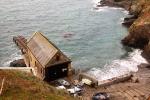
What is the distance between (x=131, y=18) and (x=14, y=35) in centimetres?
3790

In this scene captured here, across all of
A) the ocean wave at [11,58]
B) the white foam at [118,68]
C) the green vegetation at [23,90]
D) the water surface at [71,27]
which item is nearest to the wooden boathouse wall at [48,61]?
the white foam at [118,68]

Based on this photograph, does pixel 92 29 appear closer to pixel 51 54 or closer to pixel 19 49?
pixel 19 49

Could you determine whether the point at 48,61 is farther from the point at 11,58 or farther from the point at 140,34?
the point at 140,34

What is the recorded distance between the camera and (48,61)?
64.7 metres

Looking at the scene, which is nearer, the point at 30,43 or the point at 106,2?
the point at 30,43

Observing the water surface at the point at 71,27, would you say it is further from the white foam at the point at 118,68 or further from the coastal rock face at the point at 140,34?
the coastal rock face at the point at 140,34

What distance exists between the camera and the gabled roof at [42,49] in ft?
213

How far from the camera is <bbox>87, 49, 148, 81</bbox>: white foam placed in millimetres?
74269

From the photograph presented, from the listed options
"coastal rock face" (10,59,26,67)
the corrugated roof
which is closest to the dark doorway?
the corrugated roof

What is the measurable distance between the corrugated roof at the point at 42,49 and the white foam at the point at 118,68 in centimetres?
1293

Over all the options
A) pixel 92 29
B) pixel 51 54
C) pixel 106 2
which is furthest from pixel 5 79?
pixel 106 2

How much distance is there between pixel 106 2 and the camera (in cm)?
13288

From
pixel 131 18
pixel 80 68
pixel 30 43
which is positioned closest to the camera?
pixel 30 43

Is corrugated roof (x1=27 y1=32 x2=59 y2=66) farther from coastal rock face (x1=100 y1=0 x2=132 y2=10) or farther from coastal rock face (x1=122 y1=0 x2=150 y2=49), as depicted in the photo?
coastal rock face (x1=100 y1=0 x2=132 y2=10)
